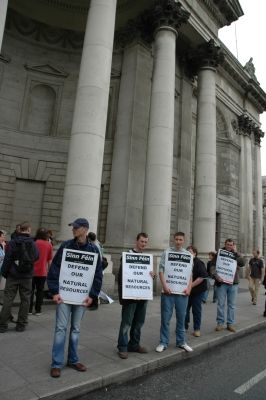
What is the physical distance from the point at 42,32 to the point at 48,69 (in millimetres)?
1995

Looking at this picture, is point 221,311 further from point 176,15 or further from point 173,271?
point 176,15

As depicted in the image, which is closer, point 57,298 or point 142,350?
point 57,298

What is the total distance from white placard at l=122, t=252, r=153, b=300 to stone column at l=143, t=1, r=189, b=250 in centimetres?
785

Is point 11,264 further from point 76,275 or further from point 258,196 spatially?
point 258,196

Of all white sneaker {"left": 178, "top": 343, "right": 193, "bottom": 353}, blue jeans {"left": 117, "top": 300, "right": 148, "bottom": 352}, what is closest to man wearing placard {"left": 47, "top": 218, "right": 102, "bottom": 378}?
blue jeans {"left": 117, "top": 300, "right": 148, "bottom": 352}

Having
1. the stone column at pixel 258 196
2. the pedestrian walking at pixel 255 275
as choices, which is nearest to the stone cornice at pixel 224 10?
the stone column at pixel 258 196

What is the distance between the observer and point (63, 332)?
4531mm

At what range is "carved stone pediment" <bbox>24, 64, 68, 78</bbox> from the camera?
1709 cm

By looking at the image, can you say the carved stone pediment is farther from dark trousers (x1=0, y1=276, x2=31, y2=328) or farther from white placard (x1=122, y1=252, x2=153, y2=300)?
white placard (x1=122, y1=252, x2=153, y2=300)

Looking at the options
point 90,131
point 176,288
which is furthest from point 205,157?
point 176,288

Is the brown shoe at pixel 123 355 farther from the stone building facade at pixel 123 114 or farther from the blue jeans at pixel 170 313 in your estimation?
the stone building facade at pixel 123 114

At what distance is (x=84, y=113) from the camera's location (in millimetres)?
11297

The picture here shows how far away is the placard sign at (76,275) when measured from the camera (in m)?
4.66

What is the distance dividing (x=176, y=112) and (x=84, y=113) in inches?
369
